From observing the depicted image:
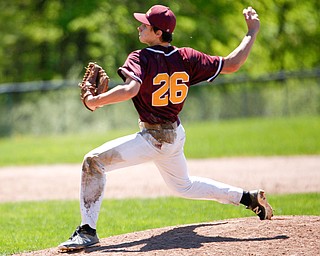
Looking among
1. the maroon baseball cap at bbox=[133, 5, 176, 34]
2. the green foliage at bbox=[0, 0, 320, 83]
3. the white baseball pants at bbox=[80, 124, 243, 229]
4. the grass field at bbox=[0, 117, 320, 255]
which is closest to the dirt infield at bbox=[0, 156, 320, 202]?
the grass field at bbox=[0, 117, 320, 255]

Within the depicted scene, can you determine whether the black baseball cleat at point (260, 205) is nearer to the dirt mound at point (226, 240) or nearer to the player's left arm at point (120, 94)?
the dirt mound at point (226, 240)

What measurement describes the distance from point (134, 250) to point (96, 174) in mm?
722

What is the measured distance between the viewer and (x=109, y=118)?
22.7m

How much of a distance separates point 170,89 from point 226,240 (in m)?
1.35

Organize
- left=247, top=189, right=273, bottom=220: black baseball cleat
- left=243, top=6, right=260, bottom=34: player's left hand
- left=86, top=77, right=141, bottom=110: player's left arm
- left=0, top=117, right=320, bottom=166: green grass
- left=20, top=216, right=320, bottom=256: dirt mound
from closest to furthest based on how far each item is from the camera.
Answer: left=20, top=216, right=320, bottom=256: dirt mound
left=86, top=77, right=141, bottom=110: player's left arm
left=243, top=6, right=260, bottom=34: player's left hand
left=247, top=189, right=273, bottom=220: black baseball cleat
left=0, top=117, right=320, bottom=166: green grass

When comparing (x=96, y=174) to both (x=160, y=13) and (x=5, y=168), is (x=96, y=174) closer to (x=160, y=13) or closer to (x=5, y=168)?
(x=160, y=13)

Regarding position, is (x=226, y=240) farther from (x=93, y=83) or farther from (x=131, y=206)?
(x=131, y=206)

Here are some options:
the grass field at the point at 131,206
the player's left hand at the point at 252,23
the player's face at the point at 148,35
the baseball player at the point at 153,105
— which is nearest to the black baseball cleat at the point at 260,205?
the baseball player at the point at 153,105

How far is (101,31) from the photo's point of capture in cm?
2555

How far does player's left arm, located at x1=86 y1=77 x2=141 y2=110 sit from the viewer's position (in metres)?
6.28

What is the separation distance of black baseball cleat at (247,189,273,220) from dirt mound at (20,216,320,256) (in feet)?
0.29

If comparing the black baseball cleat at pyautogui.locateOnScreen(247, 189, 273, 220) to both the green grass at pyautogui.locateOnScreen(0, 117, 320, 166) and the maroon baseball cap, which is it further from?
the green grass at pyautogui.locateOnScreen(0, 117, 320, 166)

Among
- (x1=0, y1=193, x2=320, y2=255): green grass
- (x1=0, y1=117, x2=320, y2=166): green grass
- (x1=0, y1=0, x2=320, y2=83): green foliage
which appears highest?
(x1=0, y1=0, x2=320, y2=83): green foliage

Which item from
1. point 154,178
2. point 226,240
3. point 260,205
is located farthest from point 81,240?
point 154,178
